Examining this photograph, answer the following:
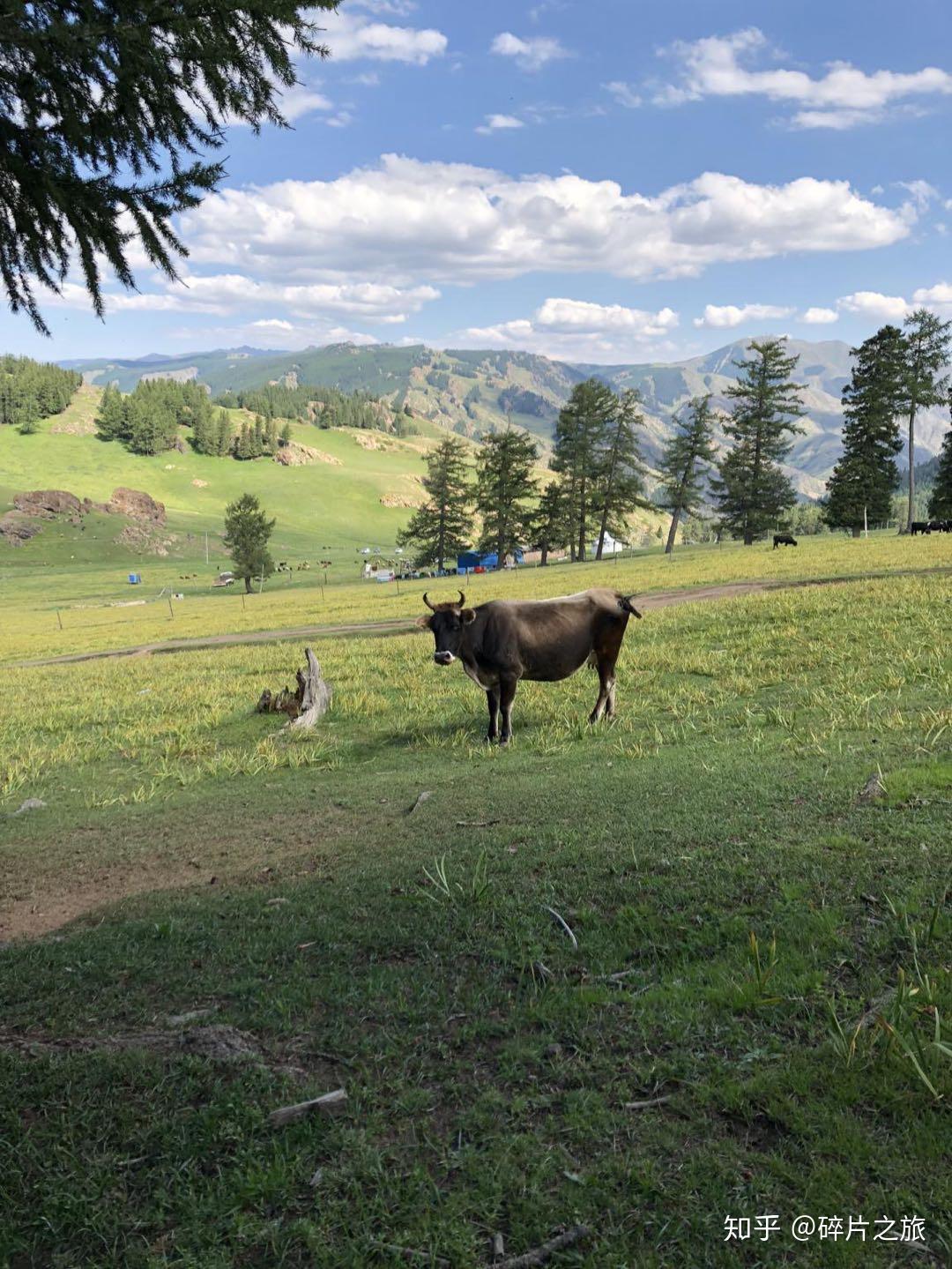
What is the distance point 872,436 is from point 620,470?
2220 cm

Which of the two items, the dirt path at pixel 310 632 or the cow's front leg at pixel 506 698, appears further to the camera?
the dirt path at pixel 310 632

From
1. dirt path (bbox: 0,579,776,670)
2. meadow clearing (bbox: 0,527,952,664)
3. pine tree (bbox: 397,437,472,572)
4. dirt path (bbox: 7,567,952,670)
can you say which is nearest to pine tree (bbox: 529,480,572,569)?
pine tree (bbox: 397,437,472,572)

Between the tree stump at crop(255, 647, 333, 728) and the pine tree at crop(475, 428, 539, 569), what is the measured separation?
6060 cm

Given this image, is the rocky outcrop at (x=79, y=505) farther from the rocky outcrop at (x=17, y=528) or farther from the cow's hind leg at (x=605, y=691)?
the cow's hind leg at (x=605, y=691)

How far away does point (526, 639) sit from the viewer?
1340 centimetres

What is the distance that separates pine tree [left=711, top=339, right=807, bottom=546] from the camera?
6900cm

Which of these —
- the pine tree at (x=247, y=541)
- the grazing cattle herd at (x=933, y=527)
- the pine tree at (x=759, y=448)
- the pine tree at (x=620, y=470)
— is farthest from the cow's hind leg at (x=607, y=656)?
the pine tree at (x=247, y=541)

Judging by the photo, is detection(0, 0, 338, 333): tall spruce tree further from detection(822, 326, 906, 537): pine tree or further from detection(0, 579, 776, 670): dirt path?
detection(822, 326, 906, 537): pine tree

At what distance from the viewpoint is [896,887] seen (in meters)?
5.37

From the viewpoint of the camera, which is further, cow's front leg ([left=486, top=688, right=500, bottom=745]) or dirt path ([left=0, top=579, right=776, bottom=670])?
dirt path ([left=0, top=579, right=776, bottom=670])

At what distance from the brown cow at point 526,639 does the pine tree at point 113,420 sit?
201 metres

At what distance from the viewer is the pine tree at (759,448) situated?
226 ft

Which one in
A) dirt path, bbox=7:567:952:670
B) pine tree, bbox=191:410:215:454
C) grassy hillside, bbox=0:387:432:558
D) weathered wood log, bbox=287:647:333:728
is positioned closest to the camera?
weathered wood log, bbox=287:647:333:728

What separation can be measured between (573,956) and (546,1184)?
1999 millimetres
